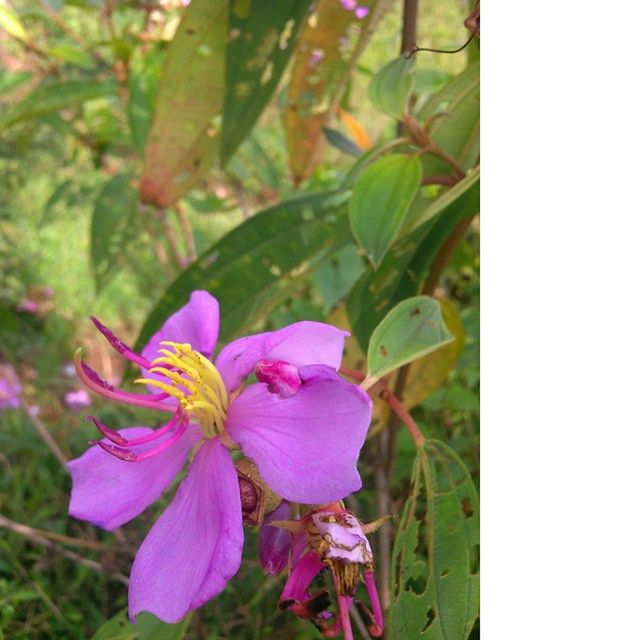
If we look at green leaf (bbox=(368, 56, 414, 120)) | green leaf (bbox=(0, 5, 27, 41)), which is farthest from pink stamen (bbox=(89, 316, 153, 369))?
green leaf (bbox=(0, 5, 27, 41))

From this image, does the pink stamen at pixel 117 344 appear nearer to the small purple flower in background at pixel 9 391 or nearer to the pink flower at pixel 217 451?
the pink flower at pixel 217 451

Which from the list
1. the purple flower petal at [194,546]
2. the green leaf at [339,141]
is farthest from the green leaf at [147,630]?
the green leaf at [339,141]

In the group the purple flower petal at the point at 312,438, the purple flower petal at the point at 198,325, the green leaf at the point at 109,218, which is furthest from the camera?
the green leaf at the point at 109,218

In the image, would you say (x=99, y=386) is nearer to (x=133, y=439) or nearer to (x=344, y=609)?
(x=133, y=439)
